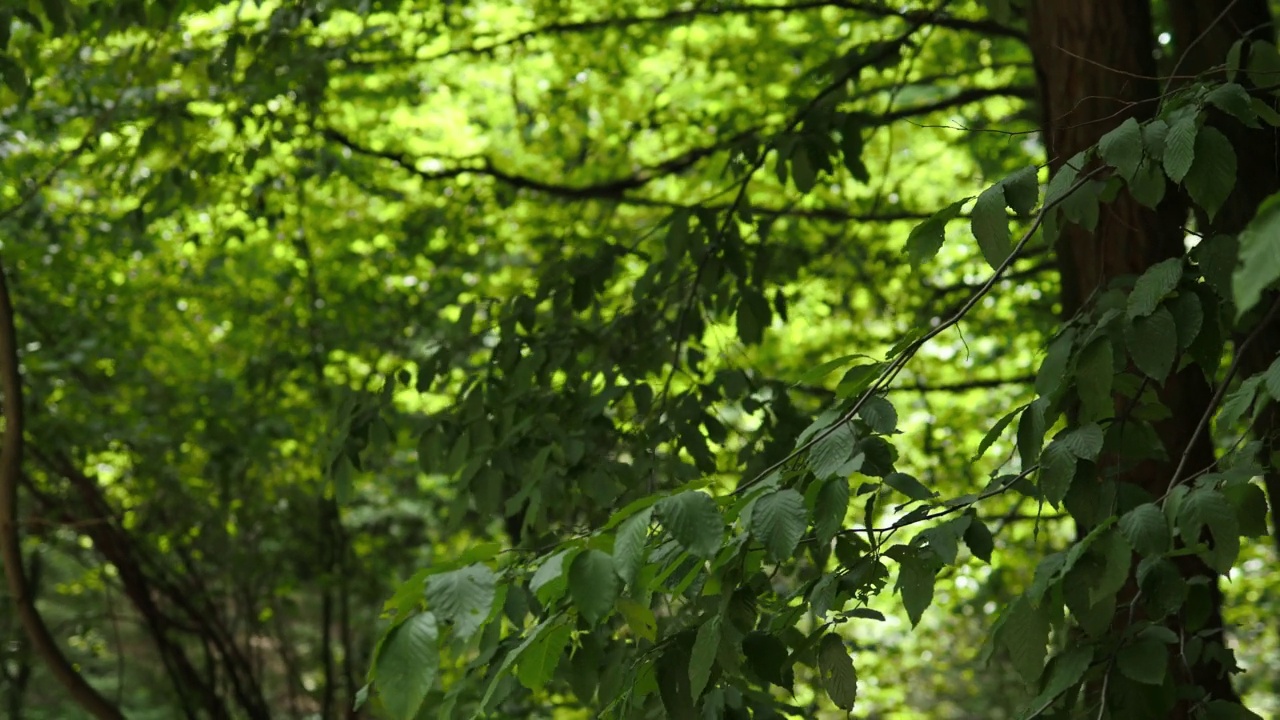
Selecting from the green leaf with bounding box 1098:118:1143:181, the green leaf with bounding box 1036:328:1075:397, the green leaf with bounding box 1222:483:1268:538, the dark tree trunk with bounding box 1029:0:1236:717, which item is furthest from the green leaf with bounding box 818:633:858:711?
the dark tree trunk with bounding box 1029:0:1236:717

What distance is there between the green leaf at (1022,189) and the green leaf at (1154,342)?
0.78 ft

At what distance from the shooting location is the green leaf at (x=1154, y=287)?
176 centimetres

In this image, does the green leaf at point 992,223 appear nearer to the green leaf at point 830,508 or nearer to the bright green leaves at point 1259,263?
the green leaf at point 830,508

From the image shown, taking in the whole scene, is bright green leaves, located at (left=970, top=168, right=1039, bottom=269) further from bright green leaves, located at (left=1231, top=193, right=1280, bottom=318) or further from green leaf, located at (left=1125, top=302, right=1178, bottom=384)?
bright green leaves, located at (left=1231, top=193, right=1280, bottom=318)

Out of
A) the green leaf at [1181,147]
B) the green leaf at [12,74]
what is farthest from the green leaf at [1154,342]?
the green leaf at [12,74]

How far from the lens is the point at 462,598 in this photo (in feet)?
5.05

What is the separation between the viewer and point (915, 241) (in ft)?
6.20

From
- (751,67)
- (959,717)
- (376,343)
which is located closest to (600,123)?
(751,67)

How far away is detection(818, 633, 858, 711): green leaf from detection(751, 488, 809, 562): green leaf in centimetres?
26

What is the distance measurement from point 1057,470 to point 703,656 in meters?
0.57

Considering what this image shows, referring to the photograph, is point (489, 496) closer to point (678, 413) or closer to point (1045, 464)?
point (678, 413)

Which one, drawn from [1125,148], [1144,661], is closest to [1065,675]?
[1144,661]

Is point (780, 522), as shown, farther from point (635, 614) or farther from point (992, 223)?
point (992, 223)

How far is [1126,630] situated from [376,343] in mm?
5967
